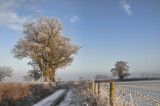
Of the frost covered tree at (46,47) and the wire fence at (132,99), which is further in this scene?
the frost covered tree at (46,47)

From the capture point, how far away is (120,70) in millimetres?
66562

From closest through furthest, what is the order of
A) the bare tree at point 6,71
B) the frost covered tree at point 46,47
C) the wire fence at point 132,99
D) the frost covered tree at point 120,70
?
the wire fence at point 132,99
the frost covered tree at point 46,47
the bare tree at point 6,71
the frost covered tree at point 120,70

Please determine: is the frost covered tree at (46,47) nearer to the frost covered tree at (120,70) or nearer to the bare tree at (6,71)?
the bare tree at (6,71)

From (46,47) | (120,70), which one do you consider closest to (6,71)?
(46,47)

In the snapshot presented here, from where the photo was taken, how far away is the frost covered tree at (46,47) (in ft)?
88.0

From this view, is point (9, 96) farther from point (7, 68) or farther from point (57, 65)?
point (7, 68)

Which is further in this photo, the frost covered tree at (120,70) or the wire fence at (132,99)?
the frost covered tree at (120,70)

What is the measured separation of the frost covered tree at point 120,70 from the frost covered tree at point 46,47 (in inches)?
1621

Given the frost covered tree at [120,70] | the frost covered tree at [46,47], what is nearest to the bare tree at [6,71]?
the frost covered tree at [46,47]

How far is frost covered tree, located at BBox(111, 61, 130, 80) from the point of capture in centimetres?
6600

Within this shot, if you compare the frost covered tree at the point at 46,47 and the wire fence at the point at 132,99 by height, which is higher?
the frost covered tree at the point at 46,47

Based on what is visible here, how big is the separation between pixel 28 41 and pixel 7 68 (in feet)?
90.1

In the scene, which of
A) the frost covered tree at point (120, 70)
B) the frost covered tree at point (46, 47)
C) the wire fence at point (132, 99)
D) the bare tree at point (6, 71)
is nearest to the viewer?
the wire fence at point (132, 99)

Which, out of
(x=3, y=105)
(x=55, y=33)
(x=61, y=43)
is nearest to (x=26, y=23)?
(x=55, y=33)
